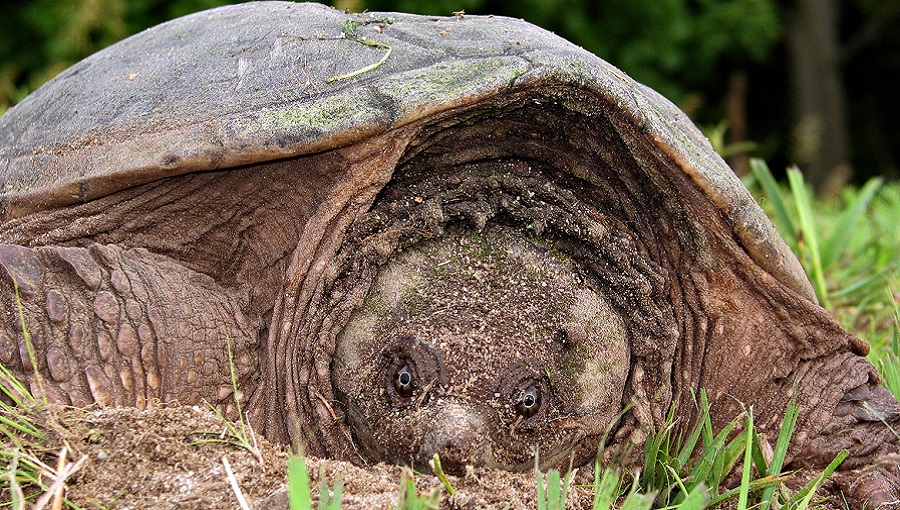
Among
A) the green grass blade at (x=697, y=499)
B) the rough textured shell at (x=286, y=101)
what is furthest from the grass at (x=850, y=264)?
the green grass blade at (x=697, y=499)

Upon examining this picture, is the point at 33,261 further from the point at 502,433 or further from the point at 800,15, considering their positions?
the point at 800,15

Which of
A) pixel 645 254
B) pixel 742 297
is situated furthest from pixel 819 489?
pixel 645 254

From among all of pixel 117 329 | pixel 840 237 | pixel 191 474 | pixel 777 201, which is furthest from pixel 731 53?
pixel 191 474

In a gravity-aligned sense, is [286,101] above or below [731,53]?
above

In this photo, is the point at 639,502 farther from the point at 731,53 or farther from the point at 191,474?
the point at 731,53

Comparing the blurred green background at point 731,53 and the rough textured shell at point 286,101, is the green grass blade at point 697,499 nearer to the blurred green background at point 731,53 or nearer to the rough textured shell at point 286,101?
the rough textured shell at point 286,101

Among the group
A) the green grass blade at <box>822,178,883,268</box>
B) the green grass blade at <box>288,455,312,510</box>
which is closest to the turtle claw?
the green grass blade at <box>288,455,312,510</box>
